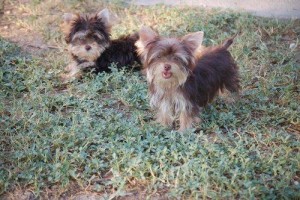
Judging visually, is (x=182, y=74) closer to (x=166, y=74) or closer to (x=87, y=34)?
(x=166, y=74)

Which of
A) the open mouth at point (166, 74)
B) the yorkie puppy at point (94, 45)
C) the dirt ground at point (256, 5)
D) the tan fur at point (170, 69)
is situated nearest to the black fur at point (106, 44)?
the yorkie puppy at point (94, 45)

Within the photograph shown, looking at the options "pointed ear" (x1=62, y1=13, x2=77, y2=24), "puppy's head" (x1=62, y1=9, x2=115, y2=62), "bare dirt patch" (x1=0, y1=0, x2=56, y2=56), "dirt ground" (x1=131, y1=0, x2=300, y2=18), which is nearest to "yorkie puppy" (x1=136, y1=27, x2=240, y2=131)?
"puppy's head" (x1=62, y1=9, x2=115, y2=62)

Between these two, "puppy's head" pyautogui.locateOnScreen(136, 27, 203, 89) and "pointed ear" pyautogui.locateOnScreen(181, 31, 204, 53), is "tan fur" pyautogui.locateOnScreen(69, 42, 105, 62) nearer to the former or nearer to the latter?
"puppy's head" pyautogui.locateOnScreen(136, 27, 203, 89)

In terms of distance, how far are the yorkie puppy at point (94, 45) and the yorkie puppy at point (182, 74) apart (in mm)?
1644

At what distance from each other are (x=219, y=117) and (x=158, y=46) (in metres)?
1.49

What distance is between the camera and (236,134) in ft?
18.6

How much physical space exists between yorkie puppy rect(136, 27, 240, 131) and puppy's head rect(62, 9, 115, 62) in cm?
164

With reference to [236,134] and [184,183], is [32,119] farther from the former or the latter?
[236,134]

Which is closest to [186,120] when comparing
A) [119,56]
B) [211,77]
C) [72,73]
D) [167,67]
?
[211,77]

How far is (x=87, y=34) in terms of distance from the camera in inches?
277

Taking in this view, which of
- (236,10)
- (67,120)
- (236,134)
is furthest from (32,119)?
(236,10)

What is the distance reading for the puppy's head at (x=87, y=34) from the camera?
704cm

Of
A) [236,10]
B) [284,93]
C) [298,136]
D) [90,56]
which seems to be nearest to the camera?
[298,136]

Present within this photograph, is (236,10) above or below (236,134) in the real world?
above
